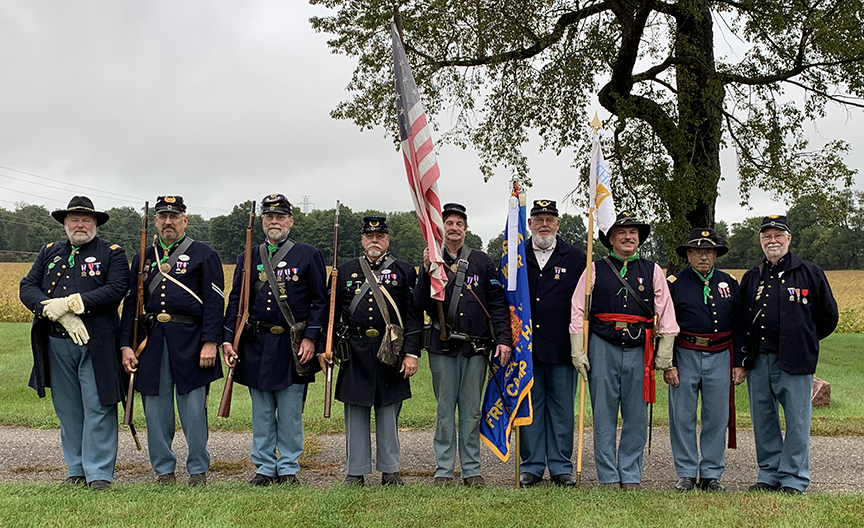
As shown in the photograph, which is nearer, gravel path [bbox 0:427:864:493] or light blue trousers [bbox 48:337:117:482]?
light blue trousers [bbox 48:337:117:482]

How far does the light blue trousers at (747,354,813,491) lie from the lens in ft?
19.6

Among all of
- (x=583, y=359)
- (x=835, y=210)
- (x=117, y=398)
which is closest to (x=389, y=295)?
(x=583, y=359)

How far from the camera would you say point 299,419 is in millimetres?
6160

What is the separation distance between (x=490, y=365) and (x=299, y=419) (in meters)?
1.71

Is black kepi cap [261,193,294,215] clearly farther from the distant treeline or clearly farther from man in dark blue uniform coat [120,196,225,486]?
the distant treeline

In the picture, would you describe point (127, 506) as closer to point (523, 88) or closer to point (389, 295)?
point (389, 295)

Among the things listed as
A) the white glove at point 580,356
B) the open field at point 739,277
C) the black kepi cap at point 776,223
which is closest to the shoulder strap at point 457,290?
the white glove at point 580,356

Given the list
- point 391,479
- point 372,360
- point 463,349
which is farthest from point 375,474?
point 463,349

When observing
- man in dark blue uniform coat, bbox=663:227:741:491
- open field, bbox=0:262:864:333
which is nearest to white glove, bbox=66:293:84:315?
man in dark blue uniform coat, bbox=663:227:741:491

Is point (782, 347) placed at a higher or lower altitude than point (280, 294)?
lower

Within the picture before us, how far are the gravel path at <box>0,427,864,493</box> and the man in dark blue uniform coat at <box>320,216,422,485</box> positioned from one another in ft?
1.35

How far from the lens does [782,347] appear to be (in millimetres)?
5961

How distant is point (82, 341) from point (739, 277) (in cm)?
2950

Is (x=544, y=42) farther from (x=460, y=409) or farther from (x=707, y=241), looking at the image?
(x=460, y=409)
